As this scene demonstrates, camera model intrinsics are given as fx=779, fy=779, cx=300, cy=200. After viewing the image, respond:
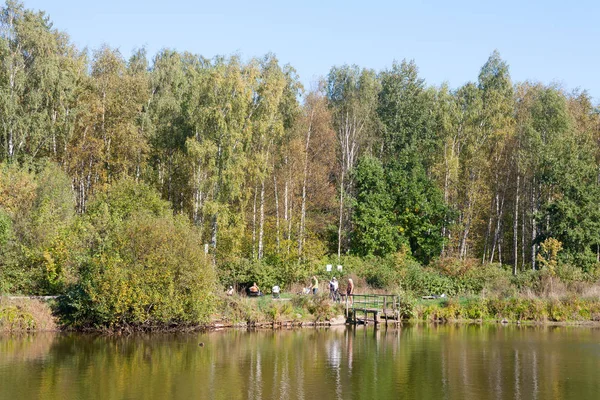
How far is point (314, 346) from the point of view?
37.2 metres

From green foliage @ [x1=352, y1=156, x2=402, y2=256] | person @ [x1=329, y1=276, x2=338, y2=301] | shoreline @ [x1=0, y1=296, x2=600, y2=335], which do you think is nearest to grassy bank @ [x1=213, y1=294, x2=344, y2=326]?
shoreline @ [x1=0, y1=296, x2=600, y2=335]

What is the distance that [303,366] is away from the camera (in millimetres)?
31250

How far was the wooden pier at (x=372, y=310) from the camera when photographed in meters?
46.9

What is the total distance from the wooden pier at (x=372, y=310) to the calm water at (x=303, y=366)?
3.63 metres

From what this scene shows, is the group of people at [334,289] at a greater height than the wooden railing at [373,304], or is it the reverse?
the group of people at [334,289]

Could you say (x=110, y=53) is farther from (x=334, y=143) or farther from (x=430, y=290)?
(x=430, y=290)

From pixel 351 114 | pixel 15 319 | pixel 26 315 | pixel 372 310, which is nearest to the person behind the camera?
pixel 15 319

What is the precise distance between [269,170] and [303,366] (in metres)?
27.7

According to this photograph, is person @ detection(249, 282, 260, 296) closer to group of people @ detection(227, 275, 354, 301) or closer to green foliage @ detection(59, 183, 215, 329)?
group of people @ detection(227, 275, 354, 301)

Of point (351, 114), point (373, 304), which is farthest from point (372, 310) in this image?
point (351, 114)

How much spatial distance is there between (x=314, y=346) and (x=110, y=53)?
3923 cm

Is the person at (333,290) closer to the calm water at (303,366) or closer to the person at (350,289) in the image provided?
the person at (350,289)

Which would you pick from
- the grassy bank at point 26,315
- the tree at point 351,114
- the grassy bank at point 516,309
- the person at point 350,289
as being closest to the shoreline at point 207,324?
the grassy bank at point 26,315

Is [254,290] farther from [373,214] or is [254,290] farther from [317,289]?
[373,214]
